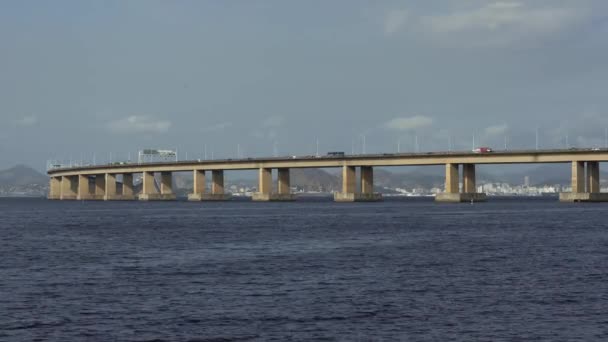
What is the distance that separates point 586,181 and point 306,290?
168369mm

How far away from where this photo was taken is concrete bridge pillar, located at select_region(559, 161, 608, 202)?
186 metres

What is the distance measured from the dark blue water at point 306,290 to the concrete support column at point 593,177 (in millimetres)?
118759

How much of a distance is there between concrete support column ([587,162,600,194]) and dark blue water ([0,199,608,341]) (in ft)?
390

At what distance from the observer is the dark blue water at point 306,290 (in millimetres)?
32781

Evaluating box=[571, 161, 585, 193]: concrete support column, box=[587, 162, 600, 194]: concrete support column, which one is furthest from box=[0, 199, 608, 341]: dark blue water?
box=[587, 162, 600, 194]: concrete support column

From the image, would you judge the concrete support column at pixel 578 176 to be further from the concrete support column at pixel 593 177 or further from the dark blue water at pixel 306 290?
the dark blue water at pixel 306 290

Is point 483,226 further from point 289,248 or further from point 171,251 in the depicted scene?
point 171,251

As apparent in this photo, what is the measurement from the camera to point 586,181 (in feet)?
653

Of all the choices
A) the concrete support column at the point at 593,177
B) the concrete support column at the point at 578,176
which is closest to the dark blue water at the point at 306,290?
the concrete support column at the point at 578,176

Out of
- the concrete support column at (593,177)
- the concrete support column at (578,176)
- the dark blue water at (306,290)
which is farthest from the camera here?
the concrete support column at (593,177)

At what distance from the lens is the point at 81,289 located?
1735 inches

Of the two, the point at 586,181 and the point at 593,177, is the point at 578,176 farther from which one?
the point at 586,181

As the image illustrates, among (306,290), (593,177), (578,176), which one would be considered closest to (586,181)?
(593,177)

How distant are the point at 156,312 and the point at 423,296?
12.3m
